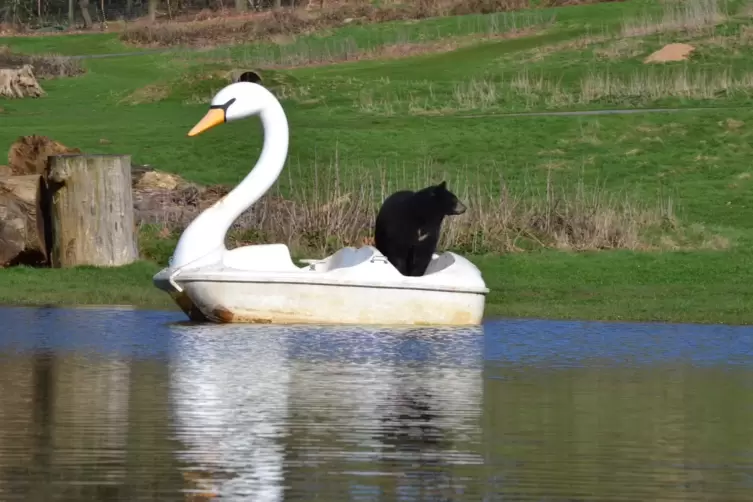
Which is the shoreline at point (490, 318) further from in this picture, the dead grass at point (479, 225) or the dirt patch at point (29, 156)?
the dirt patch at point (29, 156)

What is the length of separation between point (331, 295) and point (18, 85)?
34542 mm

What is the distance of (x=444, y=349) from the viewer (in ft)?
47.0

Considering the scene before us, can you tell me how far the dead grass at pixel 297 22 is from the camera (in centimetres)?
7294

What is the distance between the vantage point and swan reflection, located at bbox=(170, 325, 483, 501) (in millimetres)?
8891

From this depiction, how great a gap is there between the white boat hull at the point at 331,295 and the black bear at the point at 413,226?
1.10m

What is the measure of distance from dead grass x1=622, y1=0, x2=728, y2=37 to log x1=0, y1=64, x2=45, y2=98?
16244 millimetres

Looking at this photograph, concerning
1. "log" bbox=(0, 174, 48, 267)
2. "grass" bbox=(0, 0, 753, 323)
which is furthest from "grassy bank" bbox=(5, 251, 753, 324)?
"log" bbox=(0, 174, 48, 267)

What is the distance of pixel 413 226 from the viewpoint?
17.1 m

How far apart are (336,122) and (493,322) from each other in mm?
20156

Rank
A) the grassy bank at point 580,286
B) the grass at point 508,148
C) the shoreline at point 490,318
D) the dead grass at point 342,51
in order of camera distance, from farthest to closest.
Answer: the dead grass at point 342,51 → the grass at point 508,148 → the grassy bank at point 580,286 → the shoreline at point 490,318

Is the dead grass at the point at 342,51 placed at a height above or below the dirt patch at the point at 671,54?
above

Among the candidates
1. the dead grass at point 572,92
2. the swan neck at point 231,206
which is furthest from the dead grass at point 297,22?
the swan neck at point 231,206

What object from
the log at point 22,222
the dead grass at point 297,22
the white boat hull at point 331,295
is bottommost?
the white boat hull at point 331,295

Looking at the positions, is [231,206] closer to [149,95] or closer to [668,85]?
[668,85]
